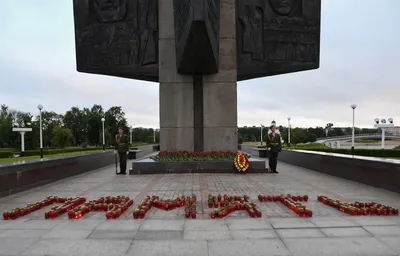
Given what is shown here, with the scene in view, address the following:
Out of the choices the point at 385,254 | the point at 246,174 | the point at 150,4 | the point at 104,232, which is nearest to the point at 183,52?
the point at 150,4

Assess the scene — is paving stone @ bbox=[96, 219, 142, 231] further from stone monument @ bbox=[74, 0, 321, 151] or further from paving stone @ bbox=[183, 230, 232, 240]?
stone monument @ bbox=[74, 0, 321, 151]

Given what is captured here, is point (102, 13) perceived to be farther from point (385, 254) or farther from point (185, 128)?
point (385, 254)

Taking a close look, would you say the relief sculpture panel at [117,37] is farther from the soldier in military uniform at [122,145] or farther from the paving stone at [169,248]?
the paving stone at [169,248]

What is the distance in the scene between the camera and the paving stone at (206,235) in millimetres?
3939

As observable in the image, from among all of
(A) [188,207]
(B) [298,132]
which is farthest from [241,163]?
(B) [298,132]

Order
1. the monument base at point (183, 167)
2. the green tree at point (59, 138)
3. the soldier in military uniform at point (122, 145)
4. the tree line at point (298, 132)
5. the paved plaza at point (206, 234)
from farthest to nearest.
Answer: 1. the green tree at point (59, 138)
2. the tree line at point (298, 132)
3. the soldier in military uniform at point (122, 145)
4. the monument base at point (183, 167)
5. the paved plaza at point (206, 234)

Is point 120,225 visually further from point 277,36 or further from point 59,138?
point 59,138

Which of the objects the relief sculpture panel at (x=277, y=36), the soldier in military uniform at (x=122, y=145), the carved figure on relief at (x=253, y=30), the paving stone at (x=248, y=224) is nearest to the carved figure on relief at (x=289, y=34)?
the relief sculpture panel at (x=277, y=36)

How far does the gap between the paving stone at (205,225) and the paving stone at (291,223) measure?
0.73 meters

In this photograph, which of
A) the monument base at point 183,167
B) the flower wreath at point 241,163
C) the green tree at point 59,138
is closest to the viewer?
the flower wreath at point 241,163

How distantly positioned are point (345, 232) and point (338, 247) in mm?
604

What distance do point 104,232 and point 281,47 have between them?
39.9 feet

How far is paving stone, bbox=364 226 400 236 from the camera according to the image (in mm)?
4020

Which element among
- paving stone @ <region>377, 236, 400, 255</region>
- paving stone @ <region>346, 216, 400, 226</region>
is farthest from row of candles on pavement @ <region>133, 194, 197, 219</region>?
paving stone @ <region>377, 236, 400, 255</region>
